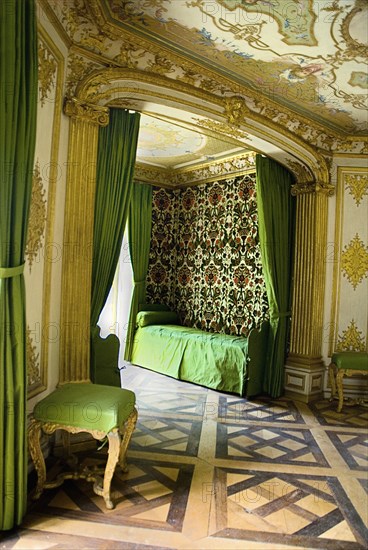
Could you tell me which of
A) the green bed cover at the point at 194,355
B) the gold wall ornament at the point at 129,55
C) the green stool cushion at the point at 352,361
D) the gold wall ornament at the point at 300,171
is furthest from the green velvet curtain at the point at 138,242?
the gold wall ornament at the point at 129,55

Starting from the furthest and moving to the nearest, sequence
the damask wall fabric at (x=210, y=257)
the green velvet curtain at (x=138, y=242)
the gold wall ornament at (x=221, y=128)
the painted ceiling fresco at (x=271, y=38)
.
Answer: the green velvet curtain at (x=138, y=242) → the damask wall fabric at (x=210, y=257) → the gold wall ornament at (x=221, y=128) → the painted ceiling fresco at (x=271, y=38)

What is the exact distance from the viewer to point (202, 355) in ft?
17.0

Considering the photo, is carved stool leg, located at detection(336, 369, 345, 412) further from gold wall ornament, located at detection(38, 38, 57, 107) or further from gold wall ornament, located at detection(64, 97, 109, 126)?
gold wall ornament, located at detection(38, 38, 57, 107)

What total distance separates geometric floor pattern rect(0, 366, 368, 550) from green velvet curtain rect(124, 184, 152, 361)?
2.40 meters

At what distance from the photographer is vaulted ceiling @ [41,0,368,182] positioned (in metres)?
2.71

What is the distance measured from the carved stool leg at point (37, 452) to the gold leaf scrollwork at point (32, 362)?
293mm

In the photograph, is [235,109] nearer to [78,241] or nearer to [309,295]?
[78,241]

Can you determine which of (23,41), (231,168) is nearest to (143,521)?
(23,41)

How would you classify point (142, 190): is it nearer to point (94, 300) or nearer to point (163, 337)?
point (163, 337)

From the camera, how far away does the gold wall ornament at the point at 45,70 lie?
2.51m

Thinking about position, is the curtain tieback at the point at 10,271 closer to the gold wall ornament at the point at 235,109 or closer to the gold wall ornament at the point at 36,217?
the gold wall ornament at the point at 36,217

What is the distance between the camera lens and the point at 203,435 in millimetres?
3529

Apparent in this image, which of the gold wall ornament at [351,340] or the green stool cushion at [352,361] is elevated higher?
the gold wall ornament at [351,340]

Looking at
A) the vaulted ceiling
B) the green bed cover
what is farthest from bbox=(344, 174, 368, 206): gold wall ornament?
the green bed cover
